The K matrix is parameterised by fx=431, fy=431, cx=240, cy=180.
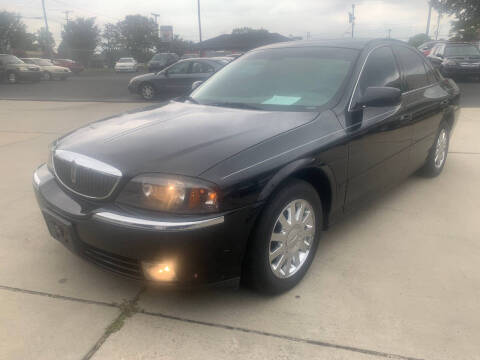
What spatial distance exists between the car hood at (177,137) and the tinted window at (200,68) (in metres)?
9.71

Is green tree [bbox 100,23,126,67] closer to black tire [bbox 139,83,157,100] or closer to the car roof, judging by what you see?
black tire [bbox 139,83,157,100]

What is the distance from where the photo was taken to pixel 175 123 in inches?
114

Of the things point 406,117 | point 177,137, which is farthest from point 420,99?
point 177,137

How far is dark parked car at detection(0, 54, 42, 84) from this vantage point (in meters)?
23.5

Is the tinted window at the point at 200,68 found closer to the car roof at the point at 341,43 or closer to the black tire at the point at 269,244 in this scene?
the car roof at the point at 341,43

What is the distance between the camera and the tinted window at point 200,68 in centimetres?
1263

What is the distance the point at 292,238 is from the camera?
2.68 meters

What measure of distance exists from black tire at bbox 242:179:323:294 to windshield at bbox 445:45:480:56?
54.4 ft

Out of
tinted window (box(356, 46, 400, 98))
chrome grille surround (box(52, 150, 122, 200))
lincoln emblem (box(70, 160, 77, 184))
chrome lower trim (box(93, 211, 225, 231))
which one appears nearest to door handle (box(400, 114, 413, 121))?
tinted window (box(356, 46, 400, 98))

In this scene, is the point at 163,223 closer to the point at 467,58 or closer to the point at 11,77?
the point at 467,58

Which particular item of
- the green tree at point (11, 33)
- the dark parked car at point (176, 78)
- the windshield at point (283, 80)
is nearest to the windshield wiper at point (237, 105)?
the windshield at point (283, 80)

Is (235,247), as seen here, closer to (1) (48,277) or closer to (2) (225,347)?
(2) (225,347)

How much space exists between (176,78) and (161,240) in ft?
38.4

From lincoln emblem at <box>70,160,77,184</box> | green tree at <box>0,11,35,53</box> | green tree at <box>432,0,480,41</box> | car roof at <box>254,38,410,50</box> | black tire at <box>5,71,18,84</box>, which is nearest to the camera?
lincoln emblem at <box>70,160,77,184</box>
